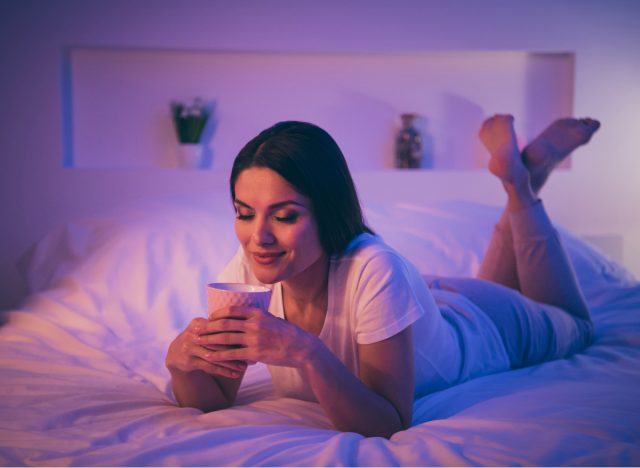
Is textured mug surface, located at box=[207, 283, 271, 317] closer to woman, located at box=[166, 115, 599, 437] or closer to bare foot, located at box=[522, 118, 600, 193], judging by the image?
woman, located at box=[166, 115, 599, 437]

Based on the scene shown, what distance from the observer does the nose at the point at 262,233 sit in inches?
40.3

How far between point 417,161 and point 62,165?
5.45 feet

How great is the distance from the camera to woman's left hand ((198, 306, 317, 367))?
919mm

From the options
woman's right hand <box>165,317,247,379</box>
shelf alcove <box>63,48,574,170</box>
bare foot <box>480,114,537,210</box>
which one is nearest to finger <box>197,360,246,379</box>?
woman's right hand <box>165,317,247,379</box>

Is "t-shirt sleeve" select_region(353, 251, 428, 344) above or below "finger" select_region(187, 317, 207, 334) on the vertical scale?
above

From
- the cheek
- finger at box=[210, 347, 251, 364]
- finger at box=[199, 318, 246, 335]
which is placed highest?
the cheek

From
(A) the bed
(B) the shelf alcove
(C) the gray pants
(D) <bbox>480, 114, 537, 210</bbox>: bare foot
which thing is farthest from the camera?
(B) the shelf alcove

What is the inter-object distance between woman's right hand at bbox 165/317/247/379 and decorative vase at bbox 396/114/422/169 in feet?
6.26

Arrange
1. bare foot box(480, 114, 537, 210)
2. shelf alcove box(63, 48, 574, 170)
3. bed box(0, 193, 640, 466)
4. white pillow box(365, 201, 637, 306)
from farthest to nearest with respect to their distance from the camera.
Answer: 1. shelf alcove box(63, 48, 574, 170)
2. white pillow box(365, 201, 637, 306)
3. bare foot box(480, 114, 537, 210)
4. bed box(0, 193, 640, 466)

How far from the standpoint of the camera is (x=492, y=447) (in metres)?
0.87

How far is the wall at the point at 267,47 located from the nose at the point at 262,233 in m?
1.70

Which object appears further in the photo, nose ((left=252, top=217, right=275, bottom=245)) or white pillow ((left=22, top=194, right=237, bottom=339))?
white pillow ((left=22, top=194, right=237, bottom=339))

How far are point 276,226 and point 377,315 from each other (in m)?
0.24

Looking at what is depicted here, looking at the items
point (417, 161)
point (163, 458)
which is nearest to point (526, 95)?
point (417, 161)
